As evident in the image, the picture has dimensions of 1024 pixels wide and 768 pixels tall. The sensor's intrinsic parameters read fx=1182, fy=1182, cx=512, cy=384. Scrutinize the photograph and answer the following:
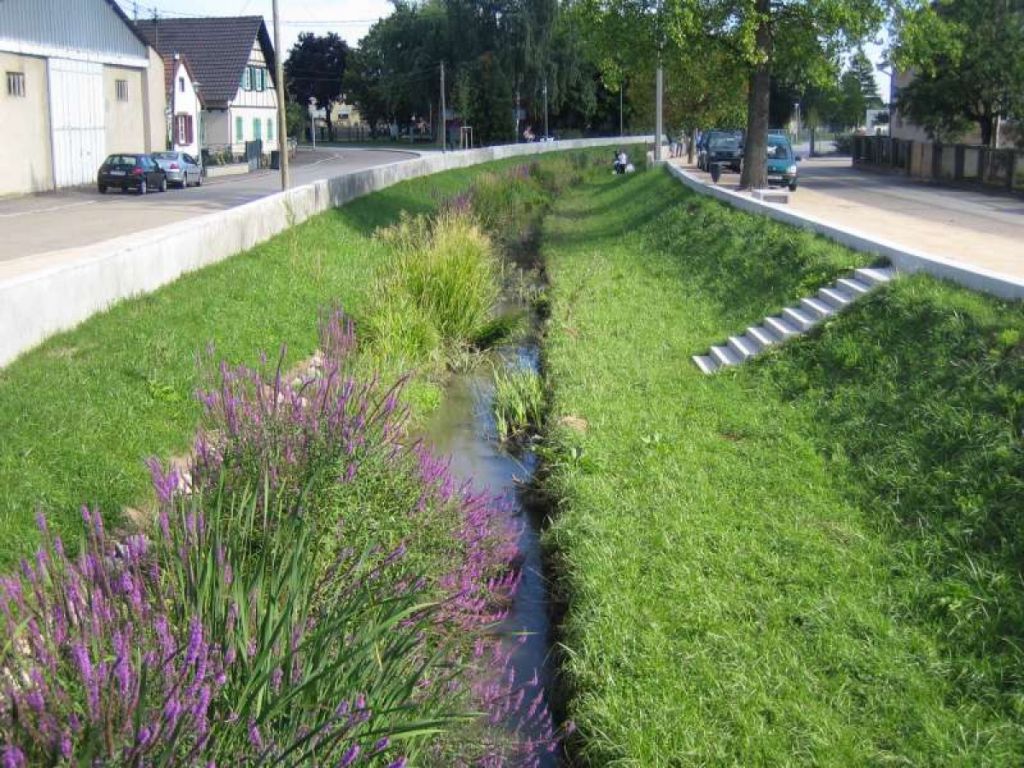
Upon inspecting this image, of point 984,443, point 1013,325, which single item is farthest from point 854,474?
point 1013,325

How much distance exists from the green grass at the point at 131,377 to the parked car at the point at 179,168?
81.3 ft

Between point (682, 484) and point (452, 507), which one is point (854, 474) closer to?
point (682, 484)

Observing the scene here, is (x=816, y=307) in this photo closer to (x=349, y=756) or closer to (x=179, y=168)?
(x=349, y=756)

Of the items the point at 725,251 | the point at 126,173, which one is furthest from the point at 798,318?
the point at 126,173

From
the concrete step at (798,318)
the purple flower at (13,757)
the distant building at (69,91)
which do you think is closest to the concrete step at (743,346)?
the concrete step at (798,318)

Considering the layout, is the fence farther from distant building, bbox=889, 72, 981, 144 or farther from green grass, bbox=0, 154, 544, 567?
green grass, bbox=0, 154, 544, 567

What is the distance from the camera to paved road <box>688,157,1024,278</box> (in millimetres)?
18094

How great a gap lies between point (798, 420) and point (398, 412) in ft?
14.3

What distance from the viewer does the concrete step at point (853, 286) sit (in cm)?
1335

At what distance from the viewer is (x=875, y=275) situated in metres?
13.4

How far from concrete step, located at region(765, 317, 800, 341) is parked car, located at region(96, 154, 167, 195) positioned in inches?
1129

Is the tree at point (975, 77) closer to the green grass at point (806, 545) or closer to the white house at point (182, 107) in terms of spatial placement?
the green grass at point (806, 545)

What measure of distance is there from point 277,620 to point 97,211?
89.8 ft

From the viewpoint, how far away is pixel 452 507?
7609 millimetres
